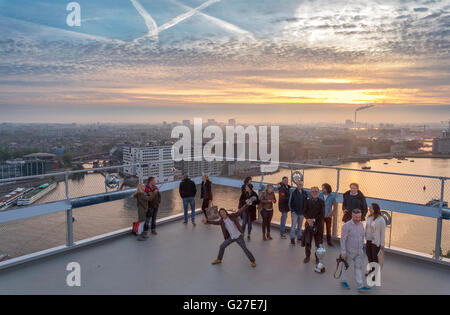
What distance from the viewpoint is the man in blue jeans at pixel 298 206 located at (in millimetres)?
5504

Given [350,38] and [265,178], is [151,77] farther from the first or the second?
[265,178]

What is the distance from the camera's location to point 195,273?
14.6 ft

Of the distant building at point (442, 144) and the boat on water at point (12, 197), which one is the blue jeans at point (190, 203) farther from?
the distant building at point (442, 144)

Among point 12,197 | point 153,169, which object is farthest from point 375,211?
point 12,197

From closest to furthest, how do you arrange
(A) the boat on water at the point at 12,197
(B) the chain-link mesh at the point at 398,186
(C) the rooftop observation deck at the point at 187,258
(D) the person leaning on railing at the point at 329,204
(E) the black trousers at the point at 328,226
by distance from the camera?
(C) the rooftop observation deck at the point at 187,258 → (A) the boat on water at the point at 12,197 → (D) the person leaning on railing at the point at 329,204 → (B) the chain-link mesh at the point at 398,186 → (E) the black trousers at the point at 328,226

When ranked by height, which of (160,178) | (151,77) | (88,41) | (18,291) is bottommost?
(18,291)

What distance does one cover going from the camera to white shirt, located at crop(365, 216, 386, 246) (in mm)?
3918

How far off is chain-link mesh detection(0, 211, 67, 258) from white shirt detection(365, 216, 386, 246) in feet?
17.8

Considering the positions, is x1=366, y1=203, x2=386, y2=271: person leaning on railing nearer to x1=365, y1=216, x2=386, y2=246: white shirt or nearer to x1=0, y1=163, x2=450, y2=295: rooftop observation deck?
x1=365, y1=216, x2=386, y2=246: white shirt

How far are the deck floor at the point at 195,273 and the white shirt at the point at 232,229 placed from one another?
49 centimetres

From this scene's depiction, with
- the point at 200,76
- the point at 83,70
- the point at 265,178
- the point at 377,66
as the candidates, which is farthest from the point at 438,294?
the point at 83,70

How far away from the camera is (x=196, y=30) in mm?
16922

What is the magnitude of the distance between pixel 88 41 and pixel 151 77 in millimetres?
5431

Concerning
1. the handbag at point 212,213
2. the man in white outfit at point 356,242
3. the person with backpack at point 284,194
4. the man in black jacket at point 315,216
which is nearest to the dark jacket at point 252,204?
the person with backpack at point 284,194
